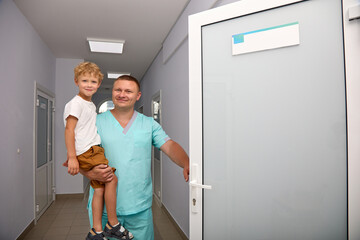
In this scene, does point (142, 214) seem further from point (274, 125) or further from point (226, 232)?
point (274, 125)

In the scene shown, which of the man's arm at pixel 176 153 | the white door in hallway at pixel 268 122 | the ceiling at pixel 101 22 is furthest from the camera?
the ceiling at pixel 101 22

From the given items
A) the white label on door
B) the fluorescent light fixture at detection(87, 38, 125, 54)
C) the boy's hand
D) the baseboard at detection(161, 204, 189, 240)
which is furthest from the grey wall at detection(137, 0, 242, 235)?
the boy's hand

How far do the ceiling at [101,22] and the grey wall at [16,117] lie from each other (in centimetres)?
25

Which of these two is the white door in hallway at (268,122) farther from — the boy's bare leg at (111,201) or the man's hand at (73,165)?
the man's hand at (73,165)

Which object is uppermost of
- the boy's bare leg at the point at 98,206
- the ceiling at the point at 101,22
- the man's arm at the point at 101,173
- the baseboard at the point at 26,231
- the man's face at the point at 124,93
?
the ceiling at the point at 101,22

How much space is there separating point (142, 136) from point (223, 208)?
628 mm

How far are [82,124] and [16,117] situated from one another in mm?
2021

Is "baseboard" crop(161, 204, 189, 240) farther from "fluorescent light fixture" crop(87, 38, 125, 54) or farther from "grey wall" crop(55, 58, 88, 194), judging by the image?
"fluorescent light fixture" crop(87, 38, 125, 54)

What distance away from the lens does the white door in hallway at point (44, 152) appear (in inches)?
141

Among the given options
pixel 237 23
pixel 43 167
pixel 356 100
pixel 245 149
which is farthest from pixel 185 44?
pixel 43 167

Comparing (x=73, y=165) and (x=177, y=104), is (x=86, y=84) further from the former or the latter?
(x=177, y=104)

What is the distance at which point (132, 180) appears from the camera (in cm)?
136

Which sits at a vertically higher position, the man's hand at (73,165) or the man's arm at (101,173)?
the man's hand at (73,165)

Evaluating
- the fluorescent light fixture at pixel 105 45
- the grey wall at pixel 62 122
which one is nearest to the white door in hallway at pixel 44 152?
the grey wall at pixel 62 122
